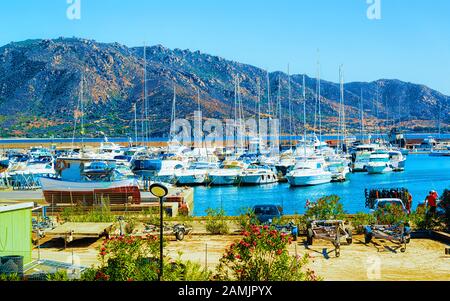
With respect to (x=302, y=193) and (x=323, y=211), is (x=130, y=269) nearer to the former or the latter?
(x=323, y=211)

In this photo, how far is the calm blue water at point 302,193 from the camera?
1709 inches

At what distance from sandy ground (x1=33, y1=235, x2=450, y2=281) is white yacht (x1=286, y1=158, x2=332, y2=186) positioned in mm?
38994

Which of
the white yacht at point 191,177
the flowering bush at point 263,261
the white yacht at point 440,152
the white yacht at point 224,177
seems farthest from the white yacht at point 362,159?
the flowering bush at point 263,261

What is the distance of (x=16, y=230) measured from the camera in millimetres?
11289

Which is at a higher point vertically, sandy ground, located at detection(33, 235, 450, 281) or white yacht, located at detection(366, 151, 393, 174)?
sandy ground, located at detection(33, 235, 450, 281)

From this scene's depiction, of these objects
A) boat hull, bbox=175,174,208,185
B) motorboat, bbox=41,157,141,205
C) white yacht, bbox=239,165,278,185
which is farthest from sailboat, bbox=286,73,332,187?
motorboat, bbox=41,157,141,205

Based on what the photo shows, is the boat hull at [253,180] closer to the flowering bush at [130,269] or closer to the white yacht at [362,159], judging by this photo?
the white yacht at [362,159]

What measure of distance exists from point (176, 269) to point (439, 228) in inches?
412

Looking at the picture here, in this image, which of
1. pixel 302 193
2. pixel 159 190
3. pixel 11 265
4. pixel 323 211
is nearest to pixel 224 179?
pixel 302 193

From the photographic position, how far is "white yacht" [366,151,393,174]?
71500mm

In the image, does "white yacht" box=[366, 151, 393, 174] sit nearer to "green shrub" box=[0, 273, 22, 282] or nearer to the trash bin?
the trash bin

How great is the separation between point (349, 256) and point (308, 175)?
42578 millimetres
